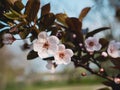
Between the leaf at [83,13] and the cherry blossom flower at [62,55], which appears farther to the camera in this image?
the leaf at [83,13]

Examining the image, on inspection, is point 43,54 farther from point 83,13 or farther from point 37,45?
point 83,13

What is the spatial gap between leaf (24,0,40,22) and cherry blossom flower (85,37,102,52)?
20cm

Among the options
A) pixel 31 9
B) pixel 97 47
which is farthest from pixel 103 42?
pixel 31 9

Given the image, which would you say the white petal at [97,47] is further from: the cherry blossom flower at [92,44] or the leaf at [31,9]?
the leaf at [31,9]

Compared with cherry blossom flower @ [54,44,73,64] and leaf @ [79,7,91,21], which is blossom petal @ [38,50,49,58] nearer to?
cherry blossom flower @ [54,44,73,64]

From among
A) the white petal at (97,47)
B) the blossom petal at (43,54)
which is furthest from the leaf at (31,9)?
the white petal at (97,47)

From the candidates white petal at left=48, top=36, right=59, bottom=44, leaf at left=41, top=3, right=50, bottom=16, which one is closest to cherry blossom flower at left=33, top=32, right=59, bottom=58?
white petal at left=48, top=36, right=59, bottom=44

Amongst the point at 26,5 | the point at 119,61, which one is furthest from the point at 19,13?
the point at 119,61

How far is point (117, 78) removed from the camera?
132cm

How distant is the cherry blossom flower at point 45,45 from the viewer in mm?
1243

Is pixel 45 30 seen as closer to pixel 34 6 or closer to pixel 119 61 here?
Result: pixel 34 6

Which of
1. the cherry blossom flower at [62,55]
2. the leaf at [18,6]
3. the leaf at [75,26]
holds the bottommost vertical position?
the cherry blossom flower at [62,55]

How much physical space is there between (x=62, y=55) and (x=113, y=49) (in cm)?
18

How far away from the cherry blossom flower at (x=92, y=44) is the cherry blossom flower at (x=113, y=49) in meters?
0.04
